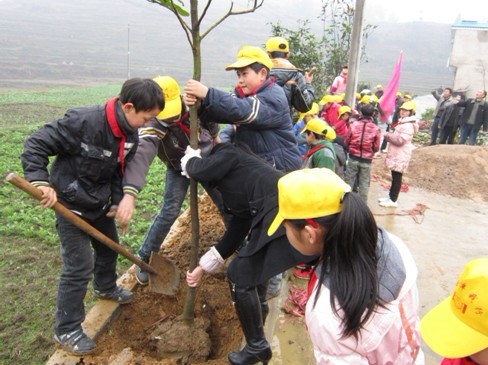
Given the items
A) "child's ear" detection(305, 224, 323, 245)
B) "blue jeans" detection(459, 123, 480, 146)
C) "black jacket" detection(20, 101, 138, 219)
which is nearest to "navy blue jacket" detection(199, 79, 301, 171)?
"black jacket" detection(20, 101, 138, 219)

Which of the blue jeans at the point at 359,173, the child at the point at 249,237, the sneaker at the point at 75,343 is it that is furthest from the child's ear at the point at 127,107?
the blue jeans at the point at 359,173

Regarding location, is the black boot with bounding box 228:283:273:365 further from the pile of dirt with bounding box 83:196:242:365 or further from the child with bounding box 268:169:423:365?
the child with bounding box 268:169:423:365

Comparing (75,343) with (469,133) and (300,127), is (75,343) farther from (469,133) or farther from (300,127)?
(469,133)

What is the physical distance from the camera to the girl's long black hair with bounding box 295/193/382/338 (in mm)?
1464

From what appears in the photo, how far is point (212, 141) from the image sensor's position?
3.44 metres

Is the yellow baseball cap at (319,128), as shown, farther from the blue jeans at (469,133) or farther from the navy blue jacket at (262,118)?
the blue jeans at (469,133)

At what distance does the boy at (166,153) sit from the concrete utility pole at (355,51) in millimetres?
4662

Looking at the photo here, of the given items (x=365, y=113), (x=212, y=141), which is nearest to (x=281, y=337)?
(x=212, y=141)

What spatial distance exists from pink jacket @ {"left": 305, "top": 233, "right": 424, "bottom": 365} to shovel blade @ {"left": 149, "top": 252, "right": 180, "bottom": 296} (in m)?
2.04

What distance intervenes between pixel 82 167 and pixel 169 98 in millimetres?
757

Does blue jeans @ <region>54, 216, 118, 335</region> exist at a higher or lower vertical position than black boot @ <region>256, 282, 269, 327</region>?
higher

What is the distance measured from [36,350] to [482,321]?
314 centimetres

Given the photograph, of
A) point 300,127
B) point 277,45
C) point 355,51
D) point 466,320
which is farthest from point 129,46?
point 466,320

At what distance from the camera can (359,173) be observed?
5.80 metres
